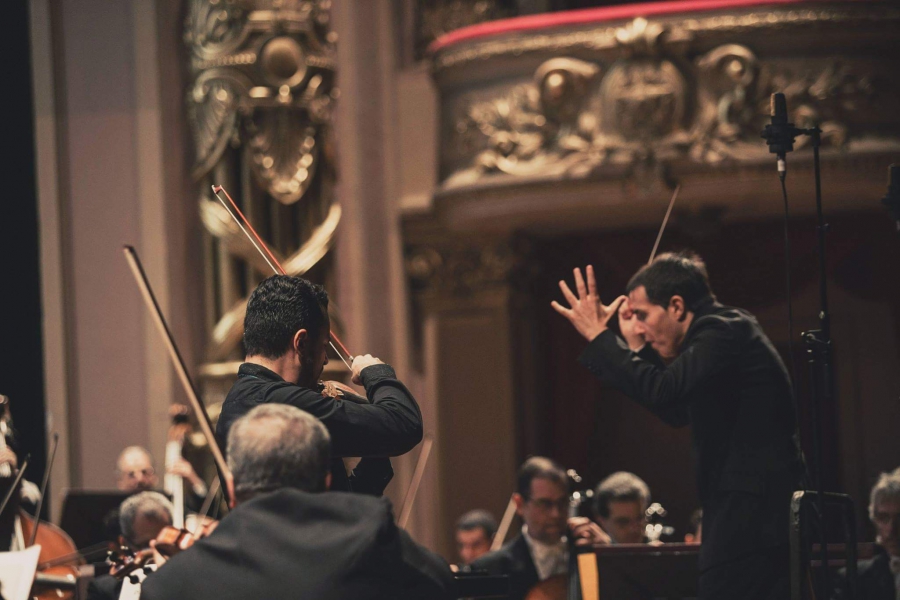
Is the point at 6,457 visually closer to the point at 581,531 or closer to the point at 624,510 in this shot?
the point at 581,531

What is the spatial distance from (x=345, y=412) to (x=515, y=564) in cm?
237

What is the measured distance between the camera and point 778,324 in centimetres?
851

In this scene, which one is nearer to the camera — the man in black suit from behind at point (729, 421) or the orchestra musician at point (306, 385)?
the orchestra musician at point (306, 385)

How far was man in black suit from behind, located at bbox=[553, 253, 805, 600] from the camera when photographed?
3418mm

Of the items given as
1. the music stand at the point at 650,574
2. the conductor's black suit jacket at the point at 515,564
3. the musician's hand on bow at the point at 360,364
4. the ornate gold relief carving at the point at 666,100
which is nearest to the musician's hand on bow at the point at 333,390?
the musician's hand on bow at the point at 360,364

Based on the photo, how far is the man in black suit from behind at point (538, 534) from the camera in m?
5.14

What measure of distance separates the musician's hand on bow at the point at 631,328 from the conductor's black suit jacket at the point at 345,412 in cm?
85

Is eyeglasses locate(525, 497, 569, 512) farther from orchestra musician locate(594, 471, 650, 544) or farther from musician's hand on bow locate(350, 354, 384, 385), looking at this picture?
musician's hand on bow locate(350, 354, 384, 385)

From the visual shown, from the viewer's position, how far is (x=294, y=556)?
2.19m

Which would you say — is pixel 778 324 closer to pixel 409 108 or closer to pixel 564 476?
pixel 409 108

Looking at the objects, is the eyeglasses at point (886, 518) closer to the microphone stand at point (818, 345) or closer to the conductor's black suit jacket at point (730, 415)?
the microphone stand at point (818, 345)

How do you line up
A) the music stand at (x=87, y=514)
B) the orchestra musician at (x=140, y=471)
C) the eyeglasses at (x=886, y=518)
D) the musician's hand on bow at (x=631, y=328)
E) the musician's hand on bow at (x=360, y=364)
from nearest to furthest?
the musician's hand on bow at (x=360, y=364) < the musician's hand on bow at (x=631, y=328) < the eyeglasses at (x=886, y=518) < the music stand at (x=87, y=514) < the orchestra musician at (x=140, y=471)

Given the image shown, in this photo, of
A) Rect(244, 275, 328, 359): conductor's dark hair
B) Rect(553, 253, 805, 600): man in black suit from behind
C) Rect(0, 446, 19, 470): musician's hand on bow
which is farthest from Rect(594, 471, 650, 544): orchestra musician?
Rect(244, 275, 328, 359): conductor's dark hair

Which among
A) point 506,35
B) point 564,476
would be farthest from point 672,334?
point 506,35
